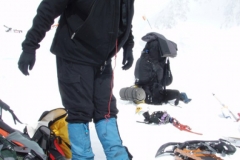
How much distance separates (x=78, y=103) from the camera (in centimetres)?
210

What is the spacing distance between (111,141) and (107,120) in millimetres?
159

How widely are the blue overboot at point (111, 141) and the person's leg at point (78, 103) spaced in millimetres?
114

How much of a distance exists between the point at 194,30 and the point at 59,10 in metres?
8.10

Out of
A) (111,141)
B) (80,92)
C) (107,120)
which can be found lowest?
(111,141)

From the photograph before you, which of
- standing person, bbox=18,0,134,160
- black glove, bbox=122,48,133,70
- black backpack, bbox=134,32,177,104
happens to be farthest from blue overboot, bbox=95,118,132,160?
black backpack, bbox=134,32,177,104

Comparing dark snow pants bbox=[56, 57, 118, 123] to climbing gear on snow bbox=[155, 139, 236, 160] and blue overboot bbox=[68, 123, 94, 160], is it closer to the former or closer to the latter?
blue overboot bbox=[68, 123, 94, 160]

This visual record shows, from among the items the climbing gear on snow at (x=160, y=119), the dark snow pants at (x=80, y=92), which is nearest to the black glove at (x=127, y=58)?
the dark snow pants at (x=80, y=92)

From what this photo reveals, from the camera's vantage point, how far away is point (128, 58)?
102 inches

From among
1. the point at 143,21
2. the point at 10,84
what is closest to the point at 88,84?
the point at 10,84

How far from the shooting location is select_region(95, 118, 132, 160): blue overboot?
213 centimetres

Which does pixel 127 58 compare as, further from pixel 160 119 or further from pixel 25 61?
pixel 160 119

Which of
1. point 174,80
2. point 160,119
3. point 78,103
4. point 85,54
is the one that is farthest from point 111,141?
point 174,80

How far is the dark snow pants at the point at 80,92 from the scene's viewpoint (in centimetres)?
210

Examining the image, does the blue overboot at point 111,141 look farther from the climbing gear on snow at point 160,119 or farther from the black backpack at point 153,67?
the black backpack at point 153,67
